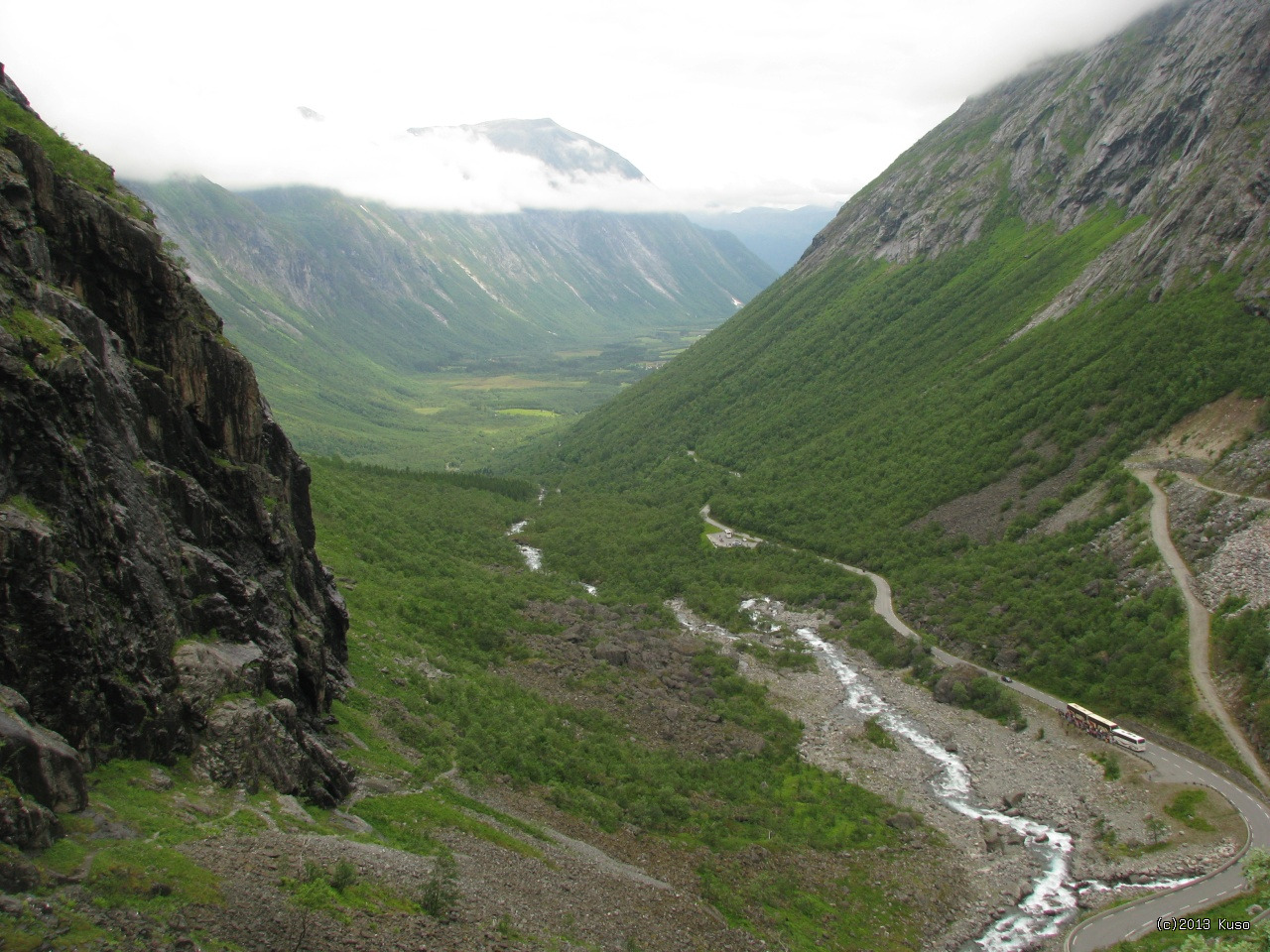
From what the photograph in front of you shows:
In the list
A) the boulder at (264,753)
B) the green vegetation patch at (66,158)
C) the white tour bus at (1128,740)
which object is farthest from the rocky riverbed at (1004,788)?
the green vegetation patch at (66,158)

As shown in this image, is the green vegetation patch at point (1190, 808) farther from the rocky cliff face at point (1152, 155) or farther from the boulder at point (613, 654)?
the rocky cliff face at point (1152, 155)

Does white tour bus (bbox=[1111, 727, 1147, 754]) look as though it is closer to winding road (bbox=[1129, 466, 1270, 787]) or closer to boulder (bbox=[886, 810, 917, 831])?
winding road (bbox=[1129, 466, 1270, 787])

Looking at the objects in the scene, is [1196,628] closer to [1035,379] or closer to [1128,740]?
[1128,740]

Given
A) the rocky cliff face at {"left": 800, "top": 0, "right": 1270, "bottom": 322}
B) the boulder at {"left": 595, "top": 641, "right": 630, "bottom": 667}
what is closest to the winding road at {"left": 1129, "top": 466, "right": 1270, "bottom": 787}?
the rocky cliff face at {"left": 800, "top": 0, "right": 1270, "bottom": 322}

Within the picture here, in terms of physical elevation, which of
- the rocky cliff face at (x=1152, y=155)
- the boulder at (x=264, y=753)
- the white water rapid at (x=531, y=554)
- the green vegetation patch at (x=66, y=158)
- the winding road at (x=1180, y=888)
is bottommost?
the white water rapid at (x=531, y=554)

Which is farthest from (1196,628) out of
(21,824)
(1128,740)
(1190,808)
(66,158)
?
(66,158)
